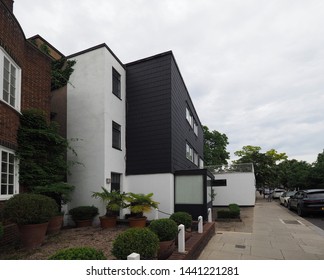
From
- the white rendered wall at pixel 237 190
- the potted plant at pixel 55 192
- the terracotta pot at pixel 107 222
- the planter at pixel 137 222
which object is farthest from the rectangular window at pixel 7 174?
the white rendered wall at pixel 237 190

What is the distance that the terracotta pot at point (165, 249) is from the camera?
5.80 m

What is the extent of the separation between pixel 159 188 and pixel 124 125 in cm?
381

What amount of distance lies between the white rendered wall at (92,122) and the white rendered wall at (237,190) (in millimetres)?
13085

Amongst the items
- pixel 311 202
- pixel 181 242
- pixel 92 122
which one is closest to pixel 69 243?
pixel 181 242

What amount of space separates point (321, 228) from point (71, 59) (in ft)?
47.8

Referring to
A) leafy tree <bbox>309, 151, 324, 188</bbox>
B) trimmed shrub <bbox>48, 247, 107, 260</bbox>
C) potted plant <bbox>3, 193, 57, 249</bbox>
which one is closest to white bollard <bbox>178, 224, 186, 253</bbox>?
trimmed shrub <bbox>48, 247, 107, 260</bbox>

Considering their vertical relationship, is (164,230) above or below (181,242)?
above

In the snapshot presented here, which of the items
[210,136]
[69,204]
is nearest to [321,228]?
[69,204]

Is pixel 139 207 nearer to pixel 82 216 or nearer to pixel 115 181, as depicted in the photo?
pixel 82 216

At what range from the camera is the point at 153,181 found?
13.0 metres

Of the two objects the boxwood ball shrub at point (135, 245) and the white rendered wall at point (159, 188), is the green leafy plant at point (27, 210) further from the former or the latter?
the white rendered wall at point (159, 188)

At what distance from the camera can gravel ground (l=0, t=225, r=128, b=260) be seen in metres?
6.09

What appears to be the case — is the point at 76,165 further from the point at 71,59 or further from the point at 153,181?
the point at 71,59

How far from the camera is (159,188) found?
505 inches
